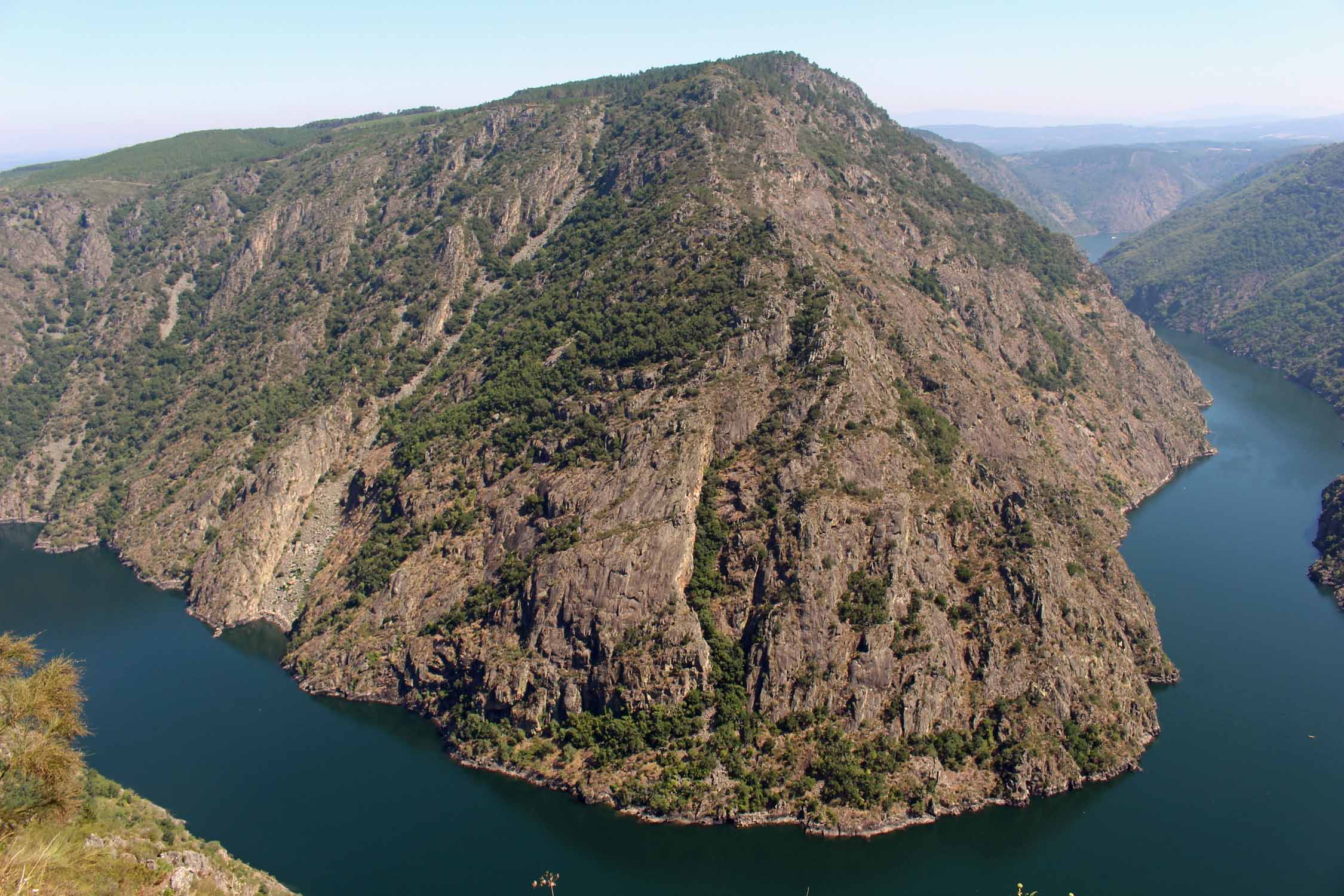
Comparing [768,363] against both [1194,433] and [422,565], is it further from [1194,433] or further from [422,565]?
[1194,433]

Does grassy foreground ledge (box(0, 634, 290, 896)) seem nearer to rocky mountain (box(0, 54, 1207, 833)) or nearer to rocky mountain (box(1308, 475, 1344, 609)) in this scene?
rocky mountain (box(0, 54, 1207, 833))

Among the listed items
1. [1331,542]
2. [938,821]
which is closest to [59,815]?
[938,821]

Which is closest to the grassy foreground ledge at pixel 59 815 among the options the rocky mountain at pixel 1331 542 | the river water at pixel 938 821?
the river water at pixel 938 821

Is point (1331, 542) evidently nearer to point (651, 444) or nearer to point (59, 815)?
point (651, 444)

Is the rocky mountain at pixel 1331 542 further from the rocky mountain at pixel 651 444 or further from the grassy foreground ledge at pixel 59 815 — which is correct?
the grassy foreground ledge at pixel 59 815

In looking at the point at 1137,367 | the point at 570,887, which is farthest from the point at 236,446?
the point at 1137,367

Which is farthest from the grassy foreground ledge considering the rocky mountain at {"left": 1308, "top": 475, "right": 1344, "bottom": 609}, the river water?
the rocky mountain at {"left": 1308, "top": 475, "right": 1344, "bottom": 609}

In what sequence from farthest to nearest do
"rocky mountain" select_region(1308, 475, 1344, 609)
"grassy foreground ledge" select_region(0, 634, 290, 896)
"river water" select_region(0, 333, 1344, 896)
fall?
"rocky mountain" select_region(1308, 475, 1344, 609), "river water" select_region(0, 333, 1344, 896), "grassy foreground ledge" select_region(0, 634, 290, 896)
